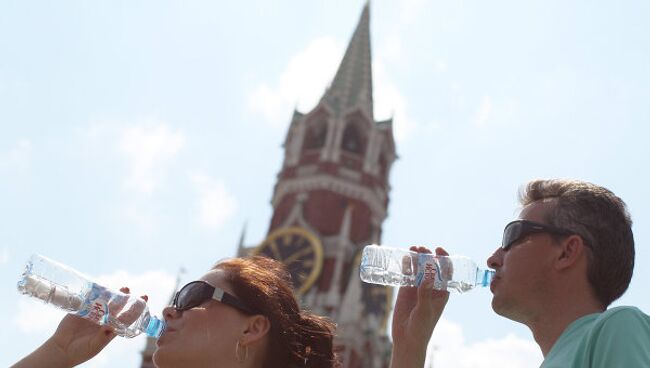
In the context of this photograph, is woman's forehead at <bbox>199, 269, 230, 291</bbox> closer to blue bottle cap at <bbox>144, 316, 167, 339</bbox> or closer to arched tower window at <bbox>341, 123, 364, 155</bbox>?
blue bottle cap at <bbox>144, 316, 167, 339</bbox>

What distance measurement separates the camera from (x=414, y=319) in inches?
164

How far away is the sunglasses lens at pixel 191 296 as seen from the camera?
12.9ft

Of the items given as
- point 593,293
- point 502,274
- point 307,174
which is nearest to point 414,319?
point 502,274

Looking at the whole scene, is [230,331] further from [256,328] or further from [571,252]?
[571,252]

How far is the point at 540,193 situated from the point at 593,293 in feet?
1.77

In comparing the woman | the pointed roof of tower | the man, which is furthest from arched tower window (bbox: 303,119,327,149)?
the man

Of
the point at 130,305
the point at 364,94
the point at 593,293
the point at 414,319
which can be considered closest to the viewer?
the point at 593,293

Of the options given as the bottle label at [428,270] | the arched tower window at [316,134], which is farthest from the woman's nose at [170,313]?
the arched tower window at [316,134]

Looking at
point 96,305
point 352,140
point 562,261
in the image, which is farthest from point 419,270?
point 352,140

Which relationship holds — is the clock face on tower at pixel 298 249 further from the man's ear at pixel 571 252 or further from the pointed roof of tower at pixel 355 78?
the man's ear at pixel 571 252

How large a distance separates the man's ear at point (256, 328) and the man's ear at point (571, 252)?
4.42 ft

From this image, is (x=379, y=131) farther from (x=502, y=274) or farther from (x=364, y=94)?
(x=502, y=274)

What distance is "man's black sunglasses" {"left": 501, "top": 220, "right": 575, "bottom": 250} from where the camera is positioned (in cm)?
371

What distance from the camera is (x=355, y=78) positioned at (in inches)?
1873
